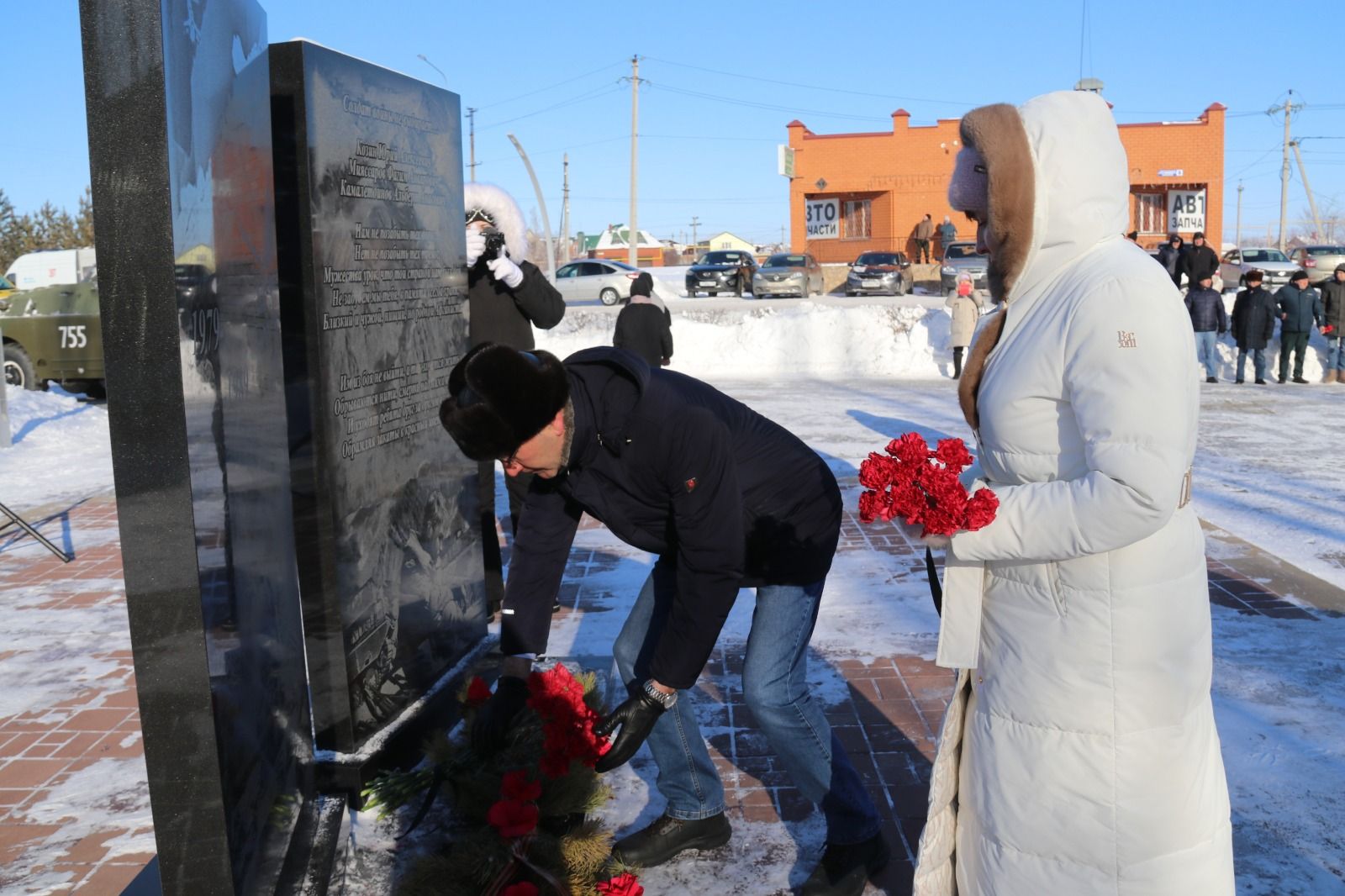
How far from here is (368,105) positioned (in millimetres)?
3682

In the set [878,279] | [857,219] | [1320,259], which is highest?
[857,219]

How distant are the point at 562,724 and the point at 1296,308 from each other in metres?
17.2

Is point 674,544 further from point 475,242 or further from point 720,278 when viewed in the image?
point 720,278

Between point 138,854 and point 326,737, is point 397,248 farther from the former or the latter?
point 138,854

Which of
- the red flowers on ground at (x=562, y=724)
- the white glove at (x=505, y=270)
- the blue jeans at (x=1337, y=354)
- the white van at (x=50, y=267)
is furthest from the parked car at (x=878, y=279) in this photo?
the red flowers on ground at (x=562, y=724)

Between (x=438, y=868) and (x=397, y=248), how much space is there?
2.01 metres

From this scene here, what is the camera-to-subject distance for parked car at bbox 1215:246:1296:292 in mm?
28491

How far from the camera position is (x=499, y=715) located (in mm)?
3152

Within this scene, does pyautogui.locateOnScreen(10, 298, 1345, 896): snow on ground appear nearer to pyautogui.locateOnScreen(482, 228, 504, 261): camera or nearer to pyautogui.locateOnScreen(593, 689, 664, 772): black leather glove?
pyautogui.locateOnScreen(593, 689, 664, 772): black leather glove

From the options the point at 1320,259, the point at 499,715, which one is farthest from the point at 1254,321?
the point at 1320,259

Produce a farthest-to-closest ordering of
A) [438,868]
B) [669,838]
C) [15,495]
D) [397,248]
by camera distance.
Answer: [15,495], [397,248], [669,838], [438,868]

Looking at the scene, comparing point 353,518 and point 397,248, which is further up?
point 397,248

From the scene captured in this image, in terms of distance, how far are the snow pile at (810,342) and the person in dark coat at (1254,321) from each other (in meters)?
4.48

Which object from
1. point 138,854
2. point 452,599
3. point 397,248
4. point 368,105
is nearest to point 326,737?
point 138,854
